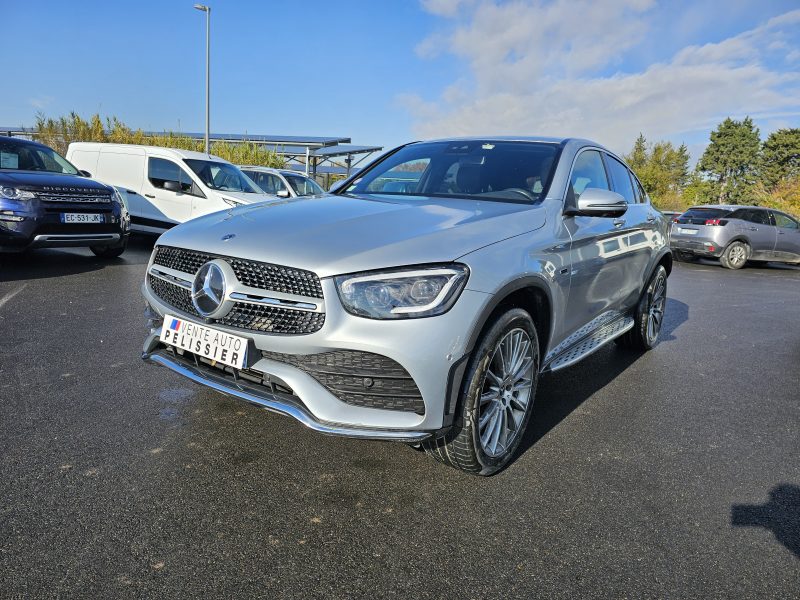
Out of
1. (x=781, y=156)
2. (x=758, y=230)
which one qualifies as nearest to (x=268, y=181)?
(x=758, y=230)

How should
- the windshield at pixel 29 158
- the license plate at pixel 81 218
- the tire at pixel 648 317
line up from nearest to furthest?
the tire at pixel 648 317 < the license plate at pixel 81 218 < the windshield at pixel 29 158

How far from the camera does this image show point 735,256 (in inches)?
547

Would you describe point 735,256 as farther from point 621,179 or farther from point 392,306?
point 392,306

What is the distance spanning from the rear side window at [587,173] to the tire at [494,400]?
1202mm

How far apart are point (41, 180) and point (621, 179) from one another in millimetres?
6700

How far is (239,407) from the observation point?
135 inches

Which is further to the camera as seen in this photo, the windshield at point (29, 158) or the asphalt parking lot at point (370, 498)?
the windshield at point (29, 158)

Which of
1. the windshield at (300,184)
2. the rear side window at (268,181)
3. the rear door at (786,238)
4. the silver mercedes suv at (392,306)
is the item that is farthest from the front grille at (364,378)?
the rear door at (786,238)

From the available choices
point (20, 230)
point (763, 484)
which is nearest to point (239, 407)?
point (763, 484)

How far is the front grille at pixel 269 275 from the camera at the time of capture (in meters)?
2.34

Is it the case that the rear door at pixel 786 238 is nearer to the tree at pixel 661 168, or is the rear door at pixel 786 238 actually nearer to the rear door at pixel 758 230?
the rear door at pixel 758 230

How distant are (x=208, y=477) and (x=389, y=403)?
37.6 inches

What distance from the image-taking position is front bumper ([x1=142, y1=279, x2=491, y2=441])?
2.27m

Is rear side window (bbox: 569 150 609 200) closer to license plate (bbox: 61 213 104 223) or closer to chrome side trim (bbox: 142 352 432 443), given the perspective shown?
chrome side trim (bbox: 142 352 432 443)
